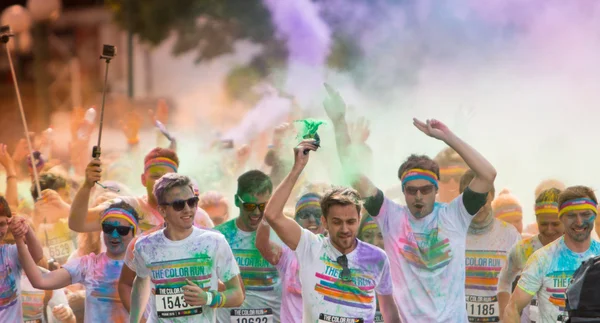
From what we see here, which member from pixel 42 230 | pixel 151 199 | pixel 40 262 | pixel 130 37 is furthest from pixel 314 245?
pixel 130 37

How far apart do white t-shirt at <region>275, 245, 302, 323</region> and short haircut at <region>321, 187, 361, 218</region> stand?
1.13 meters

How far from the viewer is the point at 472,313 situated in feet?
27.8

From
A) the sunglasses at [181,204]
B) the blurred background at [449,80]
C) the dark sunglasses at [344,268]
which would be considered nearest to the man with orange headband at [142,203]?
the sunglasses at [181,204]

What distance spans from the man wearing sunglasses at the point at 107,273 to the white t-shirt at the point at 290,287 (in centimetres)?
98

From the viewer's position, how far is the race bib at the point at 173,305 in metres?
6.50

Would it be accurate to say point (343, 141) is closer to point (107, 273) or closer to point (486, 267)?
point (486, 267)

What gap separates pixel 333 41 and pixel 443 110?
1.48 meters

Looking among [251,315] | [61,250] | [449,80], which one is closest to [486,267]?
[251,315]

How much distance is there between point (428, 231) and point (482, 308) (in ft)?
4.01

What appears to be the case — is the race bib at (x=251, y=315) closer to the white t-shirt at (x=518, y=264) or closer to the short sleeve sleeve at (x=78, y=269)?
the short sleeve sleeve at (x=78, y=269)

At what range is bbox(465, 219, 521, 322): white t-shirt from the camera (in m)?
8.46

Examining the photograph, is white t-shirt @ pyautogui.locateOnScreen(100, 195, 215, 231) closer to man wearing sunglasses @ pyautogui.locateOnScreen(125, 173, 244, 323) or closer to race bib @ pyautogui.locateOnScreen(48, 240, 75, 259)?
man wearing sunglasses @ pyautogui.locateOnScreen(125, 173, 244, 323)

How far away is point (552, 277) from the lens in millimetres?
7223

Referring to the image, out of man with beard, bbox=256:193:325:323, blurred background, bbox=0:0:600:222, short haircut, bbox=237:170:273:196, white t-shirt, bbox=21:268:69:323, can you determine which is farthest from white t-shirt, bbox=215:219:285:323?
blurred background, bbox=0:0:600:222
